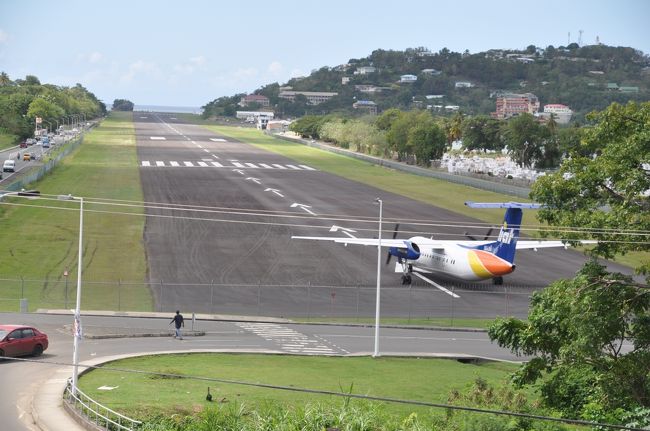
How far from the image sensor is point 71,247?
7125 cm

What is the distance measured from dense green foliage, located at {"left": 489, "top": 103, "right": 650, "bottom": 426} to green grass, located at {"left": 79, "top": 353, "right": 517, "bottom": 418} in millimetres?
4967

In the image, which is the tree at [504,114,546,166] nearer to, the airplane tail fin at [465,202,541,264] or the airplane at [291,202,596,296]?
the airplane at [291,202,596,296]

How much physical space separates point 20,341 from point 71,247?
30758 millimetres

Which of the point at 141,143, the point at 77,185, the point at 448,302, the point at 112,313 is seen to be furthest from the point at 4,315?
the point at 141,143

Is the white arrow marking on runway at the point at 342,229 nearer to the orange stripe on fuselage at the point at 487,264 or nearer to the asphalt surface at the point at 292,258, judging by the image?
the asphalt surface at the point at 292,258

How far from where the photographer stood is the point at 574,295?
29000mm

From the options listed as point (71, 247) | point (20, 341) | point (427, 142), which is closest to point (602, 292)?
point (20, 341)

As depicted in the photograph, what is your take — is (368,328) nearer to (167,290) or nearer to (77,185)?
(167,290)

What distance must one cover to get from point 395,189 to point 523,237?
39.9 metres

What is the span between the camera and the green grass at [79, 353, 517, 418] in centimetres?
3300

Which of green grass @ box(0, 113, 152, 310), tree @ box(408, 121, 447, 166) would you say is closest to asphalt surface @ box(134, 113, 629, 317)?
green grass @ box(0, 113, 152, 310)

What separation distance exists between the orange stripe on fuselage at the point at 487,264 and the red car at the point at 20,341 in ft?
96.2

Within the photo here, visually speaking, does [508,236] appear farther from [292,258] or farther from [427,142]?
[427,142]

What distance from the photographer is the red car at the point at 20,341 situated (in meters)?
40.6
